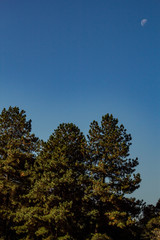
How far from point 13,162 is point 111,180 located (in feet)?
35.7

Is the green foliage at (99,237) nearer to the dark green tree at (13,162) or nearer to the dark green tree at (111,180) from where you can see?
the dark green tree at (111,180)

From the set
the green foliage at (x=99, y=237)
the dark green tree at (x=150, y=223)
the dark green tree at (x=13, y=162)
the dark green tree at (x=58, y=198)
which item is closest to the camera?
the green foliage at (x=99, y=237)

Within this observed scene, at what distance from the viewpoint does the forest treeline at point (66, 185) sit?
2012 cm

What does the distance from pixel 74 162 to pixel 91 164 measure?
1958 mm

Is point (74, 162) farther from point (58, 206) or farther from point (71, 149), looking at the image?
point (58, 206)

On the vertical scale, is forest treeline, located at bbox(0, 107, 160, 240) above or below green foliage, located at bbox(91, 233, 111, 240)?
above

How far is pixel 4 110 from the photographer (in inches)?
1030

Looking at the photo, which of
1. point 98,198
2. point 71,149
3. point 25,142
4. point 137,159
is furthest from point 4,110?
point 137,159

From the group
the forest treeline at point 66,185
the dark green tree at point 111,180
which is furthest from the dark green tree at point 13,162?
the dark green tree at point 111,180

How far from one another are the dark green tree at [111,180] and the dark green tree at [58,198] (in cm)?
126

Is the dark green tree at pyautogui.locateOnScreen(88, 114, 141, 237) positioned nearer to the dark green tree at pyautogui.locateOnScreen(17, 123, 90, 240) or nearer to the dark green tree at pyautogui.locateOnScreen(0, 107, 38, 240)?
the dark green tree at pyautogui.locateOnScreen(17, 123, 90, 240)

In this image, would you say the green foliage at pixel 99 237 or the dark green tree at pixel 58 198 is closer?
the green foliage at pixel 99 237

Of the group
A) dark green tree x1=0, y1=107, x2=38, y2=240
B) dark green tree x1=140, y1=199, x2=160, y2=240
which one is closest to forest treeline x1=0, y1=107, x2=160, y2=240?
dark green tree x1=0, y1=107, x2=38, y2=240

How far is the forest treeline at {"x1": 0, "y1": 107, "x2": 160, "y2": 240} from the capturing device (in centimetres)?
2012
